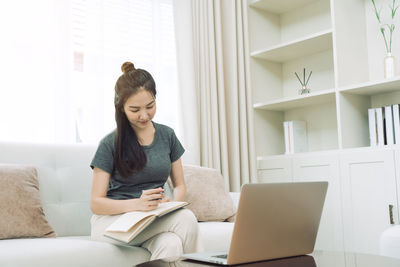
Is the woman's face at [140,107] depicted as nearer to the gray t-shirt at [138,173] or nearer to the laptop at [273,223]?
the gray t-shirt at [138,173]

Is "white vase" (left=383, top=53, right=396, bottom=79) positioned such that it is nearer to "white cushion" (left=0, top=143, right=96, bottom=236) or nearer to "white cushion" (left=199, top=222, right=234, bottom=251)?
"white cushion" (left=199, top=222, right=234, bottom=251)

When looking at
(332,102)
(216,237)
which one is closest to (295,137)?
(332,102)

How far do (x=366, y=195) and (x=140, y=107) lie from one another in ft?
4.87

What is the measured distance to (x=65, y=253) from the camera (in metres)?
1.59

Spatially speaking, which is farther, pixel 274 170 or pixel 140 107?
pixel 274 170

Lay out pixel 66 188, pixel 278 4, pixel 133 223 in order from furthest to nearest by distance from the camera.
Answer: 1. pixel 278 4
2. pixel 66 188
3. pixel 133 223

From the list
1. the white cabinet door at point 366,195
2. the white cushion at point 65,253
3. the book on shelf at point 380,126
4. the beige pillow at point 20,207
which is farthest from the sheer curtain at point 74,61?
the book on shelf at point 380,126

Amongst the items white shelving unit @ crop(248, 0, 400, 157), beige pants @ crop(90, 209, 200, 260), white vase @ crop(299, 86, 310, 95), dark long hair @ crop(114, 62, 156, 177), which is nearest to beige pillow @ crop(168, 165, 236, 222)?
dark long hair @ crop(114, 62, 156, 177)

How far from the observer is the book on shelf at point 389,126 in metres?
2.67

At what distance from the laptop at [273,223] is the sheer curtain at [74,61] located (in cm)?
174

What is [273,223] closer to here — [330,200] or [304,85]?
[330,200]

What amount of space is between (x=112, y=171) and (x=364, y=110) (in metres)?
1.83

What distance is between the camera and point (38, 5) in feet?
8.72

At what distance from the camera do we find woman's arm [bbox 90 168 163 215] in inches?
64.2
